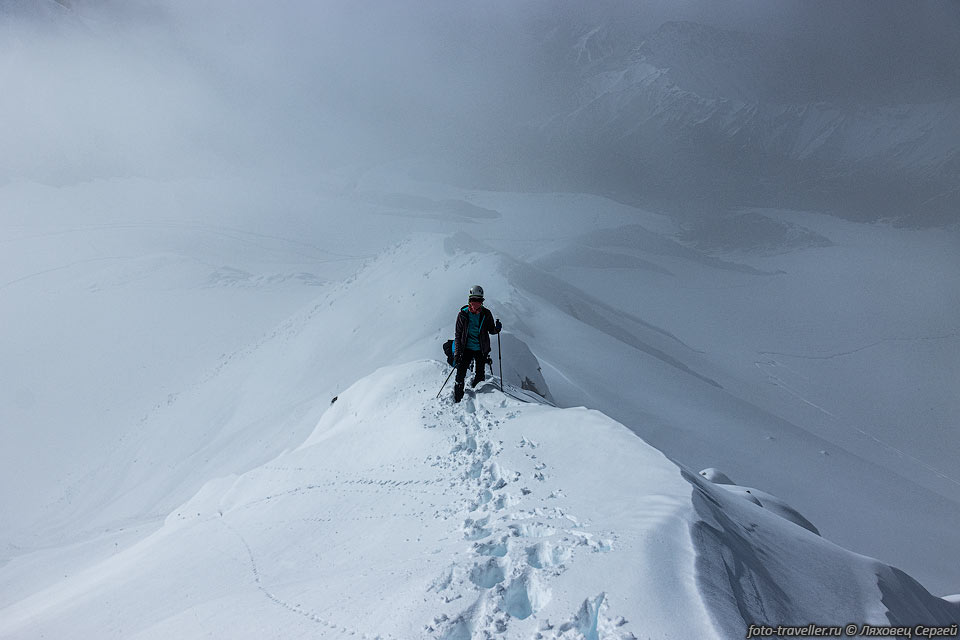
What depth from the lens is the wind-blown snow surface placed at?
12.0 feet

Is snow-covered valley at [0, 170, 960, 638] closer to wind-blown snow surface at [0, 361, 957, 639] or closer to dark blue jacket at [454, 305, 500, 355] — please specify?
wind-blown snow surface at [0, 361, 957, 639]

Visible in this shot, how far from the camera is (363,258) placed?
61.6 metres

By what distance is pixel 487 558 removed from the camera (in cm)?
429

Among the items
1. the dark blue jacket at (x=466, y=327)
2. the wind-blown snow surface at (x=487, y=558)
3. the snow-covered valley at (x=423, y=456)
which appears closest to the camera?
the wind-blown snow surface at (x=487, y=558)

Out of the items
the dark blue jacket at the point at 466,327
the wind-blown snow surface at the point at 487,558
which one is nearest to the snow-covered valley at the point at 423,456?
the wind-blown snow surface at the point at 487,558

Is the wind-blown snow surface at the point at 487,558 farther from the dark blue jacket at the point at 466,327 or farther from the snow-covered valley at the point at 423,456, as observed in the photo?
the dark blue jacket at the point at 466,327

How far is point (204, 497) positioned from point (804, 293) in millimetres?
85598

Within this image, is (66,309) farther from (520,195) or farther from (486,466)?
(520,195)

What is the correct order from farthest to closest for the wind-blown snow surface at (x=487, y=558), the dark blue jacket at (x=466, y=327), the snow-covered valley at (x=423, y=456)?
the dark blue jacket at (x=466, y=327) → the snow-covered valley at (x=423, y=456) → the wind-blown snow surface at (x=487, y=558)

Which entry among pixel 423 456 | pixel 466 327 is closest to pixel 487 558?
pixel 423 456

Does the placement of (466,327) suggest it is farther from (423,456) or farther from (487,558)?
(487,558)

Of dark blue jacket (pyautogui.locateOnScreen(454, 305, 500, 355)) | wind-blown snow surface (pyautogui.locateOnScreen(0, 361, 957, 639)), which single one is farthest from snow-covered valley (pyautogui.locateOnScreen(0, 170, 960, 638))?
dark blue jacket (pyautogui.locateOnScreen(454, 305, 500, 355))

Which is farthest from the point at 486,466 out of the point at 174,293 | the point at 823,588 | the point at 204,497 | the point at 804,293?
the point at 804,293

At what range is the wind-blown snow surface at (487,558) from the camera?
12.0 feet
